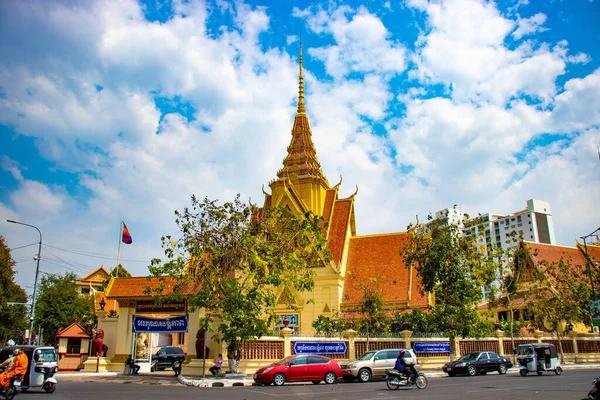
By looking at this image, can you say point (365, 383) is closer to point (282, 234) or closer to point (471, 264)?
point (282, 234)

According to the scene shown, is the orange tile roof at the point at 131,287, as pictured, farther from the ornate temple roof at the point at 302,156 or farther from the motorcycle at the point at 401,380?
the ornate temple roof at the point at 302,156

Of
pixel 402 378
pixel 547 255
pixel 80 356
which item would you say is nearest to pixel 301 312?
pixel 80 356

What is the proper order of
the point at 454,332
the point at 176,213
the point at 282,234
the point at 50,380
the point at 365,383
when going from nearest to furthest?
the point at 50,380 < the point at 365,383 < the point at 176,213 < the point at 282,234 < the point at 454,332

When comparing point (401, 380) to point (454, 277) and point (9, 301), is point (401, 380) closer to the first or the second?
point (454, 277)

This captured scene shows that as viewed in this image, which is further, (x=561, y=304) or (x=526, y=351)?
(x=561, y=304)

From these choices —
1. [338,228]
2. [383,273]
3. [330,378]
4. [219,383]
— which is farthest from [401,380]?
[338,228]

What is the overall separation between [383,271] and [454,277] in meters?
7.59

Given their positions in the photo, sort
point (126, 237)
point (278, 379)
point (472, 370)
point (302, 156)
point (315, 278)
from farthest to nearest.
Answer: point (302, 156) < point (126, 237) < point (315, 278) < point (472, 370) < point (278, 379)

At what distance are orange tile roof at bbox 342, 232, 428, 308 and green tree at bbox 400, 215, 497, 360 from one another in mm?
3104

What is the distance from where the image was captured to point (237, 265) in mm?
22969

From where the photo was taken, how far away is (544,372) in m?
24.4

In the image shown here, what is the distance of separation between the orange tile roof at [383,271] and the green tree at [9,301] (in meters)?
30.9

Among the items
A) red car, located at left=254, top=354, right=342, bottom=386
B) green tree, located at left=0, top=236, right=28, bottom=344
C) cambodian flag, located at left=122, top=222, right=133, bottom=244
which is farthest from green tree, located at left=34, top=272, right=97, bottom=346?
red car, located at left=254, top=354, right=342, bottom=386

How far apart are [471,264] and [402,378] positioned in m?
12.7
